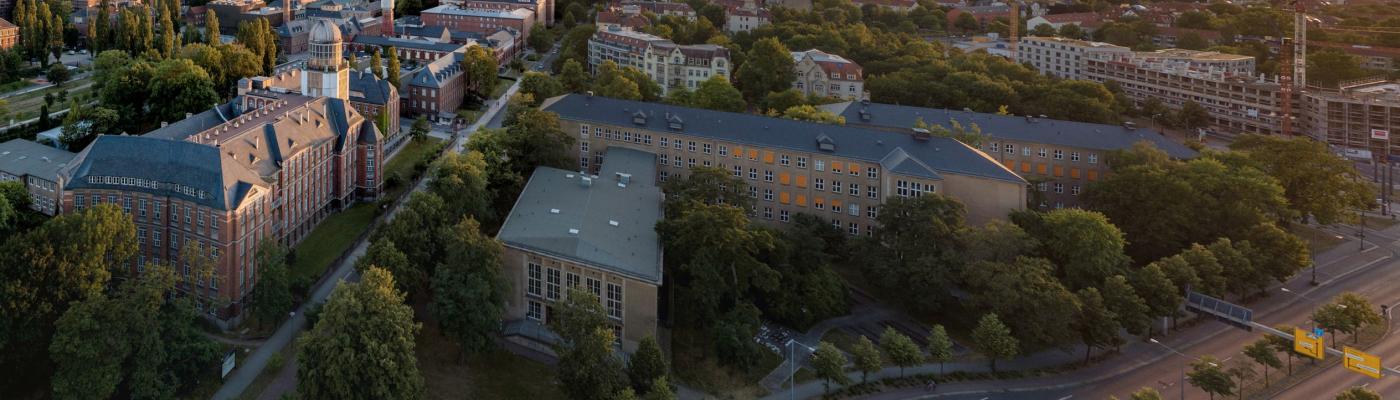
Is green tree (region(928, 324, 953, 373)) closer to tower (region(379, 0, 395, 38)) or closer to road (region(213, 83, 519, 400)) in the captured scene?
road (region(213, 83, 519, 400))

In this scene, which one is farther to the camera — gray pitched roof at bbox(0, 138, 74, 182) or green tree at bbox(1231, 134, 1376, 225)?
green tree at bbox(1231, 134, 1376, 225)

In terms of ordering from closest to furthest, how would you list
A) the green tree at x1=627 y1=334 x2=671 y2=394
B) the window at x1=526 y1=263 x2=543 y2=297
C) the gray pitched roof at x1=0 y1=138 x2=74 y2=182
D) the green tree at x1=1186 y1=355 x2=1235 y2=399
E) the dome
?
the green tree at x1=627 y1=334 x2=671 y2=394 < the green tree at x1=1186 y1=355 x2=1235 y2=399 < the window at x1=526 y1=263 x2=543 y2=297 < the gray pitched roof at x1=0 y1=138 x2=74 y2=182 < the dome

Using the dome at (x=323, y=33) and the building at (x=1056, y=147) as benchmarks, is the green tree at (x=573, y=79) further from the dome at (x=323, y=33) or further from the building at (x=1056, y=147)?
the building at (x=1056, y=147)

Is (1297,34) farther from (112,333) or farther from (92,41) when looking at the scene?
(92,41)

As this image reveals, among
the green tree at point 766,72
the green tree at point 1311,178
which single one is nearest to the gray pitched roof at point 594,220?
the green tree at point 766,72

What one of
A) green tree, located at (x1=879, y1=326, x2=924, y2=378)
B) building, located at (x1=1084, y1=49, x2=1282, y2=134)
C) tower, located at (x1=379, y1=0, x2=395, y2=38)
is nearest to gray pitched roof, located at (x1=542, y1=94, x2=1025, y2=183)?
green tree, located at (x1=879, y1=326, x2=924, y2=378)
